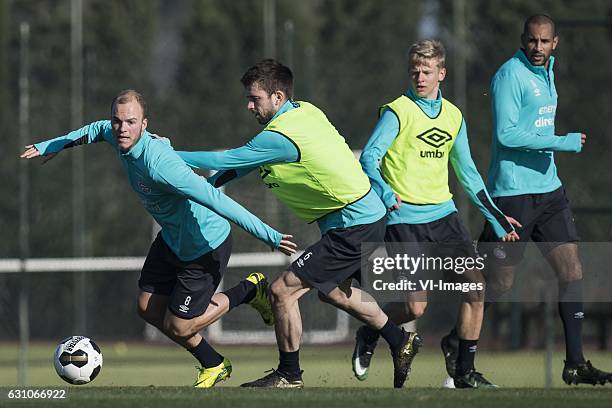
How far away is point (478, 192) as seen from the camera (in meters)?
8.87

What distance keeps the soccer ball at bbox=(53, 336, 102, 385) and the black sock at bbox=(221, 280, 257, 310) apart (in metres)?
0.94

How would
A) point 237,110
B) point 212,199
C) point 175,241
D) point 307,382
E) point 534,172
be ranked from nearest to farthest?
point 212,199
point 175,241
point 534,172
point 307,382
point 237,110

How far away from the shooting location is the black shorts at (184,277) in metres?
8.63

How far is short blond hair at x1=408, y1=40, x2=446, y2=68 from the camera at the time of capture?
878 cm

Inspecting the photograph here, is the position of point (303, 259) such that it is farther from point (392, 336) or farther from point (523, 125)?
point (523, 125)

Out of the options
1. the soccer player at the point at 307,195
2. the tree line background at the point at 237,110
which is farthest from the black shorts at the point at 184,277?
the tree line background at the point at 237,110

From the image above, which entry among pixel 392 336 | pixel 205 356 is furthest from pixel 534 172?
pixel 205 356

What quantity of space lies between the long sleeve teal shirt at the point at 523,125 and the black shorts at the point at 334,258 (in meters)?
1.09

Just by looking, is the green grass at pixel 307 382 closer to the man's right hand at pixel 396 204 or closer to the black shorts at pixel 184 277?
the black shorts at pixel 184 277

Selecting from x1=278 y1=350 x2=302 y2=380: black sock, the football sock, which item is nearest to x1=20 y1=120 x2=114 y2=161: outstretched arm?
x1=278 y1=350 x2=302 y2=380: black sock

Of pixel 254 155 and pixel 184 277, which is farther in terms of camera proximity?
pixel 184 277

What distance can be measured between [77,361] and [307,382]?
4570 mm

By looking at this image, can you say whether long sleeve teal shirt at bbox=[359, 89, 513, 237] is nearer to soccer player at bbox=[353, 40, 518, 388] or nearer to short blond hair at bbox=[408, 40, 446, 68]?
soccer player at bbox=[353, 40, 518, 388]

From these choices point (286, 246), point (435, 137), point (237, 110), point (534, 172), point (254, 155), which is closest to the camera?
point (286, 246)
